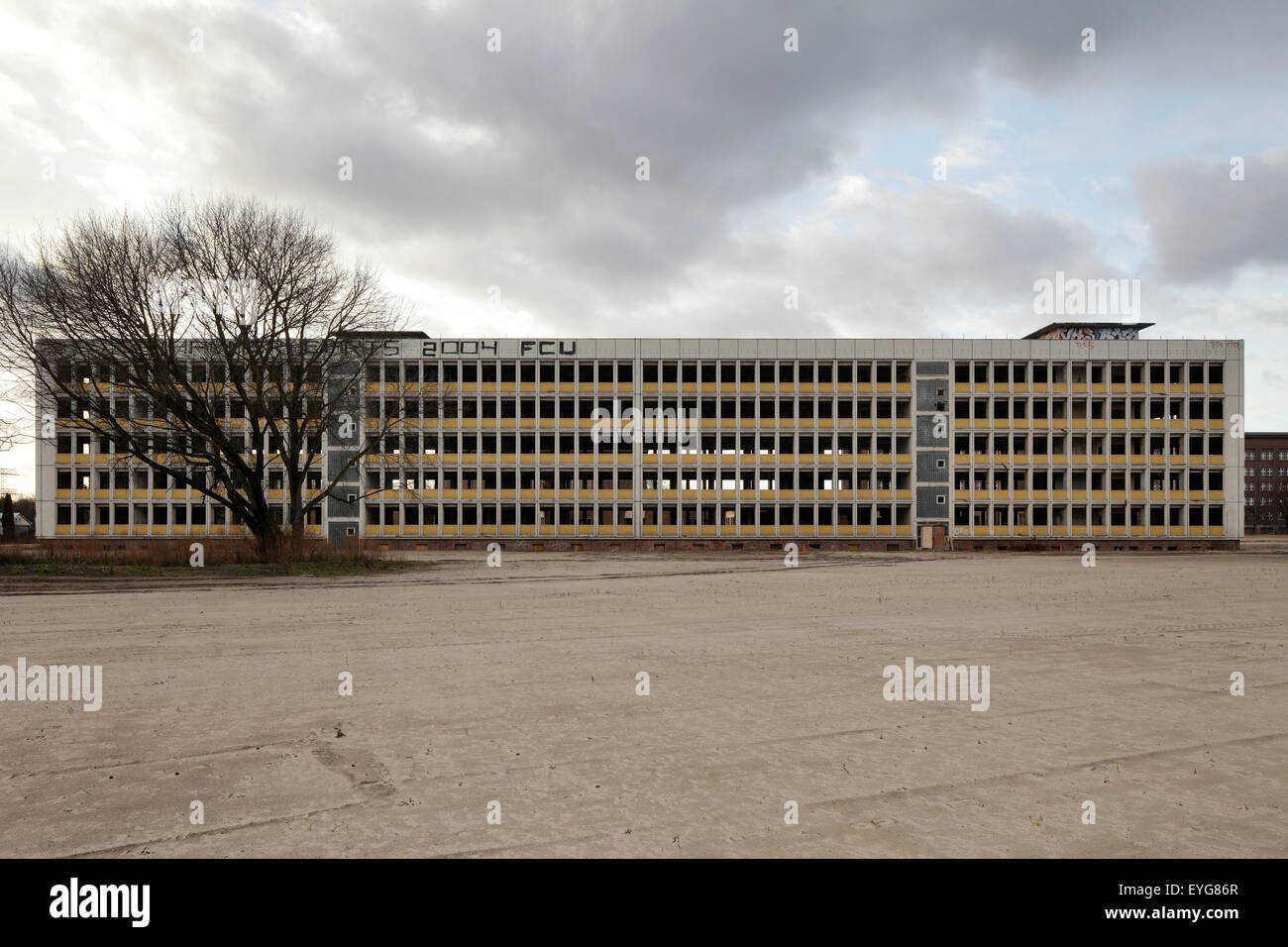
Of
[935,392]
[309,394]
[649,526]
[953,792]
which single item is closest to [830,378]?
[935,392]

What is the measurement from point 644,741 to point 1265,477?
620 feet

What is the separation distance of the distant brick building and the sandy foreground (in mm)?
168408

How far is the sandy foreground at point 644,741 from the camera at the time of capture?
5.32 metres

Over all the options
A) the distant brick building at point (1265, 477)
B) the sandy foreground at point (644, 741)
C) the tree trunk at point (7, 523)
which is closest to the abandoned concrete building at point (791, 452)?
the tree trunk at point (7, 523)

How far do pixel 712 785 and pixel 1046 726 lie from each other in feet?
13.6

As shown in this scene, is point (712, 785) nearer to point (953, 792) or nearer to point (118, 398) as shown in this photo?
point (953, 792)

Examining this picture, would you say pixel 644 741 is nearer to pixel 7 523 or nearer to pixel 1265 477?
pixel 7 523

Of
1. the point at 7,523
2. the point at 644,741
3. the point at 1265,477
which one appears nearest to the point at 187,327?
the point at 644,741

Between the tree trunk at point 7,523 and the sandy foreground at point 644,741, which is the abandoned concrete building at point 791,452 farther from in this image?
the sandy foreground at point 644,741

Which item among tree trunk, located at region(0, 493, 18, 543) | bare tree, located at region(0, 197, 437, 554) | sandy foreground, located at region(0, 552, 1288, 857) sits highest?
bare tree, located at region(0, 197, 437, 554)

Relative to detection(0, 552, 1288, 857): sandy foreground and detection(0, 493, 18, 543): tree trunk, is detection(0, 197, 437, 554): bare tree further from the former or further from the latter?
detection(0, 493, 18, 543): tree trunk

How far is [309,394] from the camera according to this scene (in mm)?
36188

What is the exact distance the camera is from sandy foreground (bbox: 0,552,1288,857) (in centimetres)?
532

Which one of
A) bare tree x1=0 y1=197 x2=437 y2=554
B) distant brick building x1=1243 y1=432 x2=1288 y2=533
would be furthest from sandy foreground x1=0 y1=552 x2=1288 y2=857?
distant brick building x1=1243 y1=432 x2=1288 y2=533
